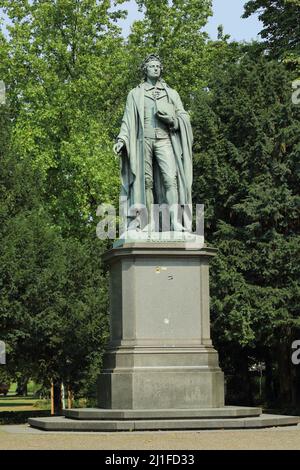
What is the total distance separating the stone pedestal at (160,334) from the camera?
57.0 ft

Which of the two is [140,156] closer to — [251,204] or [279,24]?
[251,204]

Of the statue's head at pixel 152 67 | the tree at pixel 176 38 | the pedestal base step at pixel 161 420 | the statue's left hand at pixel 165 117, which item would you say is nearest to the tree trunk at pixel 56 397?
the tree at pixel 176 38

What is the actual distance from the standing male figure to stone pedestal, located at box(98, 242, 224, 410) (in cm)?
150

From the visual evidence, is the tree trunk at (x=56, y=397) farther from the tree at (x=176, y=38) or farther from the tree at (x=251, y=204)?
the tree at (x=176, y=38)

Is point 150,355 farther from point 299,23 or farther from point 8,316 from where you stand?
point 299,23

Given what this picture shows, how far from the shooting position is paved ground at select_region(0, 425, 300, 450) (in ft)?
44.3

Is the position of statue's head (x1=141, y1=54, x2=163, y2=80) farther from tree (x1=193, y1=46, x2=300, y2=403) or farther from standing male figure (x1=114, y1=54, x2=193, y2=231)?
tree (x1=193, y1=46, x2=300, y2=403)

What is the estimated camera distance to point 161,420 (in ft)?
53.3

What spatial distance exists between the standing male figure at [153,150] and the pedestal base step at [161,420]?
14.1ft

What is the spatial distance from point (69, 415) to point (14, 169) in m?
15.2

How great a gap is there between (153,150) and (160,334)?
3793mm

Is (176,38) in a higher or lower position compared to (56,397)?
higher

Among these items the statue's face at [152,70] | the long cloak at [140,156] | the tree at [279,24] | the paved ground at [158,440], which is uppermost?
the tree at [279,24]

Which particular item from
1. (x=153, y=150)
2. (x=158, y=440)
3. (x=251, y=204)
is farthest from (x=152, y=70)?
(x=251, y=204)
